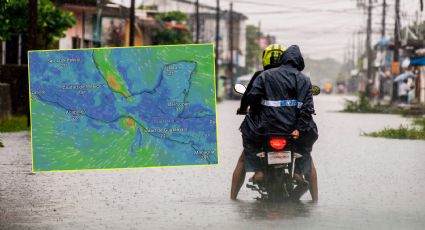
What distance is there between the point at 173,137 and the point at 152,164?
403mm

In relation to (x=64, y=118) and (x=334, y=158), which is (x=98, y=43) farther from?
(x=64, y=118)

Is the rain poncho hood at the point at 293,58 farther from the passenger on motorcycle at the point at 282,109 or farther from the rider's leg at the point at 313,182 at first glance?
the rider's leg at the point at 313,182

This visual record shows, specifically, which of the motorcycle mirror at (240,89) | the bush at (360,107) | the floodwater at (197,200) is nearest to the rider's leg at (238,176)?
the floodwater at (197,200)

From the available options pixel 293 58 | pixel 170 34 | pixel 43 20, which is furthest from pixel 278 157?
pixel 170 34

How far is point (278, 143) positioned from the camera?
35.4 ft

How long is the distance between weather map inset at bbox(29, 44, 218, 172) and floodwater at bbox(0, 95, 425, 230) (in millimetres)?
543

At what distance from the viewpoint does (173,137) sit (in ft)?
37.0

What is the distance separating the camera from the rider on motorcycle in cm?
1098

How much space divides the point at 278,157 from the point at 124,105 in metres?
1.73

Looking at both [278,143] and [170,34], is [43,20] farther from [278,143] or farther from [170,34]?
[170,34]

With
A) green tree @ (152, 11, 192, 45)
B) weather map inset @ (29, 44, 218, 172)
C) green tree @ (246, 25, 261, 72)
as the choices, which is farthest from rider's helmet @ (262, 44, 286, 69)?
green tree @ (246, 25, 261, 72)

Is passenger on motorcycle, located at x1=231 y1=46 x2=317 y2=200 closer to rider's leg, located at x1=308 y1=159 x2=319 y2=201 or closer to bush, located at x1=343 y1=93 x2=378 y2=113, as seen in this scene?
rider's leg, located at x1=308 y1=159 x2=319 y2=201

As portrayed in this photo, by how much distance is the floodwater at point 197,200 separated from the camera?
9930mm

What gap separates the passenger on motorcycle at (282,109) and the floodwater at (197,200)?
1.83 feet
